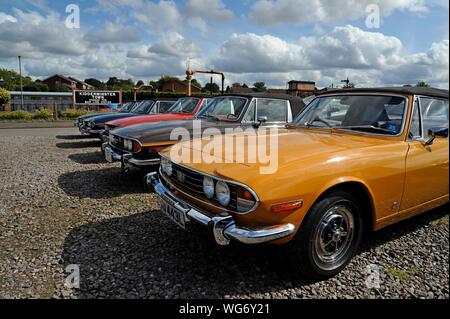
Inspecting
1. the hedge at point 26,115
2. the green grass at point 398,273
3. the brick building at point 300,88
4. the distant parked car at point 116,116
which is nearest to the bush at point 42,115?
the hedge at point 26,115

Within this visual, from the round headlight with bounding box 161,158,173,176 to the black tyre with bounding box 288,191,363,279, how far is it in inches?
56.6

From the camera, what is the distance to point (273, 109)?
19.8ft

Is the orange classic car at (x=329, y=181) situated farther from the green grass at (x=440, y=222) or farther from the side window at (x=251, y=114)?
the side window at (x=251, y=114)

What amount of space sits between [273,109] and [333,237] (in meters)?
3.63

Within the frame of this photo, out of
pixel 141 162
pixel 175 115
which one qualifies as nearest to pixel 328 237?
pixel 141 162

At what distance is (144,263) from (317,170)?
1.75 m

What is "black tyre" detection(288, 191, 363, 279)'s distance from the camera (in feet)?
8.31

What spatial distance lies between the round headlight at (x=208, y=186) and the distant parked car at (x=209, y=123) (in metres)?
2.45

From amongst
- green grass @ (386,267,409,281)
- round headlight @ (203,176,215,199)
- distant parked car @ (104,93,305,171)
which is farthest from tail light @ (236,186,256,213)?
distant parked car @ (104,93,305,171)

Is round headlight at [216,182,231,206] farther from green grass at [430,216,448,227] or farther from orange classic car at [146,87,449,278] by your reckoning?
green grass at [430,216,448,227]

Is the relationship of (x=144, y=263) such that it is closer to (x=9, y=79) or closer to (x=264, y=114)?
(x=264, y=114)

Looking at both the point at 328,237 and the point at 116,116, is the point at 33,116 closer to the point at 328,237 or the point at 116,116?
the point at 116,116

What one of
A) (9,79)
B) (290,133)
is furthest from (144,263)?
(9,79)
